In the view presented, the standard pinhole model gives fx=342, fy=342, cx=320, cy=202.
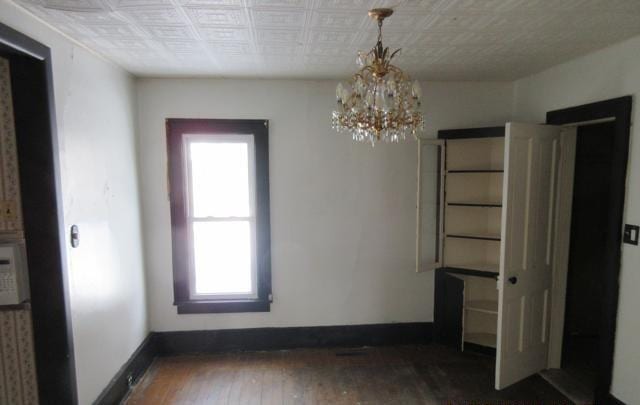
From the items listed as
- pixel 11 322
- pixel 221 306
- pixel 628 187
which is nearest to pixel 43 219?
pixel 11 322

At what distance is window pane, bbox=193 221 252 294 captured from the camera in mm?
3244

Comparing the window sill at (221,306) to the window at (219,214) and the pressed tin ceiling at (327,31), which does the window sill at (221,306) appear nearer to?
the window at (219,214)

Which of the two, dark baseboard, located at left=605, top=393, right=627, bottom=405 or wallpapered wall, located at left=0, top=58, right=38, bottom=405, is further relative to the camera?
dark baseboard, located at left=605, top=393, right=627, bottom=405

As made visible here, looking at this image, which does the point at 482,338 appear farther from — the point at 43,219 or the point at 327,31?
the point at 43,219

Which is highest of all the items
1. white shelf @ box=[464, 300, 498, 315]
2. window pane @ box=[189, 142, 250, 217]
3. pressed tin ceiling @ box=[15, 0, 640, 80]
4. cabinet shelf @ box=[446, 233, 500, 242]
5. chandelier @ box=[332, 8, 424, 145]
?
pressed tin ceiling @ box=[15, 0, 640, 80]

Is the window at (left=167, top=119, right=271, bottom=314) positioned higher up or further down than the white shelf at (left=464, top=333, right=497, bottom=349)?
higher up

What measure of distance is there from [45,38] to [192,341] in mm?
2648

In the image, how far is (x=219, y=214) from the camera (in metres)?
3.22

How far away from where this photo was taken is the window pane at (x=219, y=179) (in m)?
3.16

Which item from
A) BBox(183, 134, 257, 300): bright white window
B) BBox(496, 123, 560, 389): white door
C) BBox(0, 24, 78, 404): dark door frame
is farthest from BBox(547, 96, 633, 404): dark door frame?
BBox(0, 24, 78, 404): dark door frame

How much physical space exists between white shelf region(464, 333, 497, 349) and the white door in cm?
43

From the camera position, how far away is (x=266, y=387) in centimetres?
278

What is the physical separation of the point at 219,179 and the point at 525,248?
8.72 ft

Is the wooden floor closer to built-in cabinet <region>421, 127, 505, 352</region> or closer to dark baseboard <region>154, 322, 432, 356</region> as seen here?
dark baseboard <region>154, 322, 432, 356</region>
